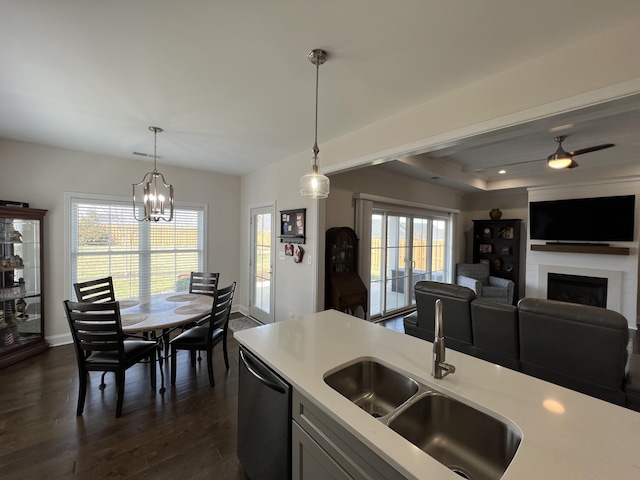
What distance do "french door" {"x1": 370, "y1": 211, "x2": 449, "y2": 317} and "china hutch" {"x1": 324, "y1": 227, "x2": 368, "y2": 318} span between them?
74 cm

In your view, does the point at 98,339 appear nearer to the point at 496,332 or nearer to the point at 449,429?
the point at 449,429

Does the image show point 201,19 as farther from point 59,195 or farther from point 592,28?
point 59,195

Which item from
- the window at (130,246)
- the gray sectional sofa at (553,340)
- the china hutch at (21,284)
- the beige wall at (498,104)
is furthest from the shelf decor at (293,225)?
the china hutch at (21,284)

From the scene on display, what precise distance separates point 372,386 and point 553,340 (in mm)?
1614

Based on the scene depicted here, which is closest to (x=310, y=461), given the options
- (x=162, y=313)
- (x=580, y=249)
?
(x=162, y=313)

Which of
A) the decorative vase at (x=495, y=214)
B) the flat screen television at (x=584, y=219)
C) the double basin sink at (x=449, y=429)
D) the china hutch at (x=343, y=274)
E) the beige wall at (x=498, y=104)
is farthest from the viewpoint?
the decorative vase at (x=495, y=214)

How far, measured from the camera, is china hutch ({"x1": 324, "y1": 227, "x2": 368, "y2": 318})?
12.0 feet

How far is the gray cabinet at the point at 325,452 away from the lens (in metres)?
0.91

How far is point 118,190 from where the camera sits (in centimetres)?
401

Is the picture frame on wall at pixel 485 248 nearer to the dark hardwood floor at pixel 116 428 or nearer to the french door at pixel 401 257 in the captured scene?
the french door at pixel 401 257

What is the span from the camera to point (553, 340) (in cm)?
206

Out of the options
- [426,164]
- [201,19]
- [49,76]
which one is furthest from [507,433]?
[426,164]

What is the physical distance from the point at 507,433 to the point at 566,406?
0.28 m

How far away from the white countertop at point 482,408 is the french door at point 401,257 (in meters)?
3.06
